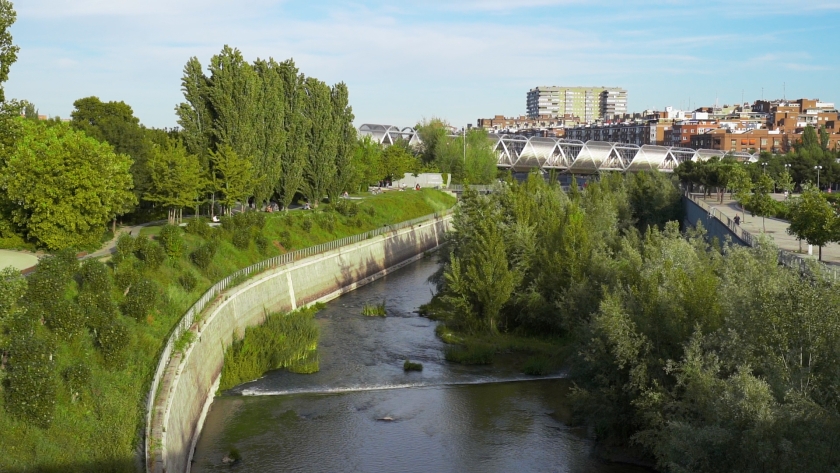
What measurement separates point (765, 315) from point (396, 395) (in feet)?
45.5

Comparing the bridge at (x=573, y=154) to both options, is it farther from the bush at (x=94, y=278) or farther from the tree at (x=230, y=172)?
the bush at (x=94, y=278)

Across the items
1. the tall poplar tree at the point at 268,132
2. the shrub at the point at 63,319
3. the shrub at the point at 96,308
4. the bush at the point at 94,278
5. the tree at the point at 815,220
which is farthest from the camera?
the tall poplar tree at the point at 268,132

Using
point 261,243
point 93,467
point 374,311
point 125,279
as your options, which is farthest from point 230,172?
point 93,467

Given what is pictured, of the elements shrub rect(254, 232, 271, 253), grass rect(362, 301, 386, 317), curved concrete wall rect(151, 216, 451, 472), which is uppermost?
shrub rect(254, 232, 271, 253)

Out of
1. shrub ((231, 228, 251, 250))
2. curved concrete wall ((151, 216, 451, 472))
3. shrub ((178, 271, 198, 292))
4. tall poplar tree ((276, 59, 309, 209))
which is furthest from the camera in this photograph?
tall poplar tree ((276, 59, 309, 209))

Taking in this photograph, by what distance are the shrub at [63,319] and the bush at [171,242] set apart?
41.3 feet

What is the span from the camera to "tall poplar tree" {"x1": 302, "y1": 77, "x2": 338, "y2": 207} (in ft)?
184

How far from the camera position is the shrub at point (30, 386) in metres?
17.6

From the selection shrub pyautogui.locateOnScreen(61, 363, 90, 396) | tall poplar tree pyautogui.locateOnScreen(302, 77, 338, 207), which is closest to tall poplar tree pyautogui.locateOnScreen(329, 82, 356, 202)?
tall poplar tree pyautogui.locateOnScreen(302, 77, 338, 207)

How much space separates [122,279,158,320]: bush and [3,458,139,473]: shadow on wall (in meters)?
7.91

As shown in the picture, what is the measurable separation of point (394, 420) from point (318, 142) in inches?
1310

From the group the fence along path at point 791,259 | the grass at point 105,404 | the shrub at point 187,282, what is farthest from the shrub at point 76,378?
the fence along path at point 791,259

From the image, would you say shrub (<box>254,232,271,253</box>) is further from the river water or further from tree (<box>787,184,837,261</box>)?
tree (<box>787,184,837,261</box>)

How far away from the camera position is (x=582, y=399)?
74.1 feet
